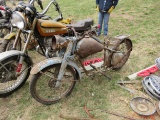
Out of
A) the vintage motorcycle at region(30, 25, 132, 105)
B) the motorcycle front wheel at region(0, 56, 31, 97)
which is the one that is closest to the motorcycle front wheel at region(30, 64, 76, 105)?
the vintage motorcycle at region(30, 25, 132, 105)

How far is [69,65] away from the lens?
2.68 meters

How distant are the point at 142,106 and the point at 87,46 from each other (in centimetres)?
135

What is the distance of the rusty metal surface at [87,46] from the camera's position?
2.68m

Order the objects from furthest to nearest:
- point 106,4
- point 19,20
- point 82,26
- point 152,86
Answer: point 106,4 < point 82,26 < point 152,86 < point 19,20

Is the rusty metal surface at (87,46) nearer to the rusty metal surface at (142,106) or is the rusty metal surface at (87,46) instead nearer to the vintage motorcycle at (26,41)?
the vintage motorcycle at (26,41)

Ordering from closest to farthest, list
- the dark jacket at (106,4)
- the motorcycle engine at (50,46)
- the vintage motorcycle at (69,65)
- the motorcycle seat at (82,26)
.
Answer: the vintage motorcycle at (69,65)
the motorcycle engine at (50,46)
the motorcycle seat at (82,26)
the dark jacket at (106,4)

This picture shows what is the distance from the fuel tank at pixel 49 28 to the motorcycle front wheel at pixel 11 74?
23.9 inches

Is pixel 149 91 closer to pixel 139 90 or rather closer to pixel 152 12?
pixel 139 90

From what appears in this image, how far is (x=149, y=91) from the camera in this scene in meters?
3.01

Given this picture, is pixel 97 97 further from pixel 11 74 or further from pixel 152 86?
pixel 11 74

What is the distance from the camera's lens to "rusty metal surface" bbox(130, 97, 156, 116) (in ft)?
8.78

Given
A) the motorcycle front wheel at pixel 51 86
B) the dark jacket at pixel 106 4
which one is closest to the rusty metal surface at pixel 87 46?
the motorcycle front wheel at pixel 51 86

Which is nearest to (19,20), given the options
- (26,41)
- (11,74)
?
(26,41)

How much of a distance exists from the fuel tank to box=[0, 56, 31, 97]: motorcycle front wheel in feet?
1.99
